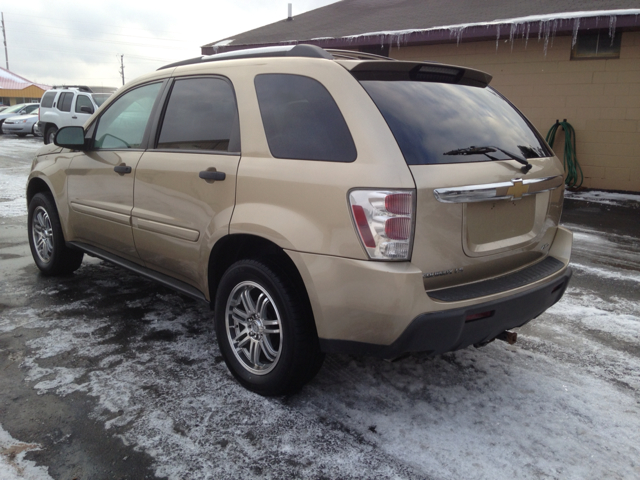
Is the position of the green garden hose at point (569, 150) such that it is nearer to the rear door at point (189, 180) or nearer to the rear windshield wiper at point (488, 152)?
the rear windshield wiper at point (488, 152)

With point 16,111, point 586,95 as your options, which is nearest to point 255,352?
point 586,95

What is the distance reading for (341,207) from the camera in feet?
8.16

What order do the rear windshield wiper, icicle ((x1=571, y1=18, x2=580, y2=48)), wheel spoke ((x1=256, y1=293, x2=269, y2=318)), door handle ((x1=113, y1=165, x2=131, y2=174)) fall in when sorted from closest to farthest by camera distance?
1. the rear windshield wiper
2. wheel spoke ((x1=256, y1=293, x2=269, y2=318))
3. door handle ((x1=113, y1=165, x2=131, y2=174))
4. icicle ((x1=571, y1=18, x2=580, y2=48))

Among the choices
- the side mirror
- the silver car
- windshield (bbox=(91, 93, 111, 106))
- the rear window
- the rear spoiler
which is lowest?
the silver car

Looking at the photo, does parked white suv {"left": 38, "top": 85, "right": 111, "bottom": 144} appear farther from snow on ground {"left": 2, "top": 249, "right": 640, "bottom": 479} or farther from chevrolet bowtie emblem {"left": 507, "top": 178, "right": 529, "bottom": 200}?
chevrolet bowtie emblem {"left": 507, "top": 178, "right": 529, "bottom": 200}

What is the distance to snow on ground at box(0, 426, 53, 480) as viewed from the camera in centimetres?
232

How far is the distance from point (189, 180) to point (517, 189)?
6.11 ft

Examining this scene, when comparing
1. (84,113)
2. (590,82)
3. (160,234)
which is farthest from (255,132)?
(84,113)

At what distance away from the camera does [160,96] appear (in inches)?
146

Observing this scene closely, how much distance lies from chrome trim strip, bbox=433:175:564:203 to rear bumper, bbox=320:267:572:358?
0.49 meters

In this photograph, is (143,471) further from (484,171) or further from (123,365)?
(484,171)

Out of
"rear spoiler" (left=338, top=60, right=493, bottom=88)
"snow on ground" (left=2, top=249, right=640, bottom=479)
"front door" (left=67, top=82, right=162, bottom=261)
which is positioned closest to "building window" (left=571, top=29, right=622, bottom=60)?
"snow on ground" (left=2, top=249, right=640, bottom=479)

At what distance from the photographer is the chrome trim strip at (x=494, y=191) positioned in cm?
249

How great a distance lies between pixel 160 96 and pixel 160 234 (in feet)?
3.19
